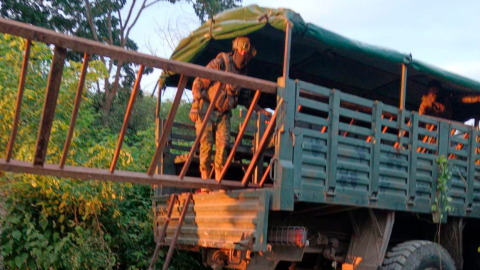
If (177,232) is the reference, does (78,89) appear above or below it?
above

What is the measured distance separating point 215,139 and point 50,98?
6.82ft

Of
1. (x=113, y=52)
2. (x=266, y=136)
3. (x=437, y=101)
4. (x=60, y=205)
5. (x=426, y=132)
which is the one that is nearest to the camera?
(x=113, y=52)

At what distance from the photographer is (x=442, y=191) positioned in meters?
5.90

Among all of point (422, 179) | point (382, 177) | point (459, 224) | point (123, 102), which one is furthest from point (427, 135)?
point (123, 102)

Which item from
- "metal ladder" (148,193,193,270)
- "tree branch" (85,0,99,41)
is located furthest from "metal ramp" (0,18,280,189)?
"tree branch" (85,0,99,41)

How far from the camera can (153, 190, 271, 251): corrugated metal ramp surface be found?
4.53m

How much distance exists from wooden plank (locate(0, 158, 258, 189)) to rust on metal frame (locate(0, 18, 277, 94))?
2.96 feet

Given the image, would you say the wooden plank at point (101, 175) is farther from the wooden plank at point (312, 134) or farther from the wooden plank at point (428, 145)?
the wooden plank at point (428, 145)

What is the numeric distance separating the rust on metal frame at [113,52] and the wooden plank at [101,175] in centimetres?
90

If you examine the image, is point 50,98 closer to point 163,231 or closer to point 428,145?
point 163,231

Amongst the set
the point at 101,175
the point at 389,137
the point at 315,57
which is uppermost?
the point at 315,57

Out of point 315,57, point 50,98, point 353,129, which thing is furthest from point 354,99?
point 50,98

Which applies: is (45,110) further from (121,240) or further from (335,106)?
(121,240)

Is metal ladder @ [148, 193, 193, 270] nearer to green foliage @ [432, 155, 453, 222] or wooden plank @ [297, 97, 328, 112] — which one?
wooden plank @ [297, 97, 328, 112]
